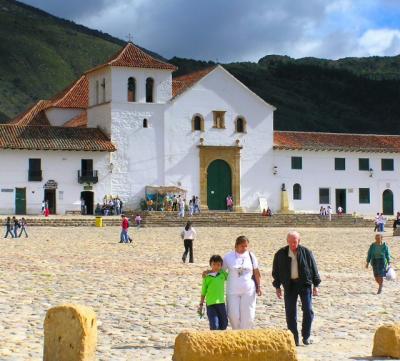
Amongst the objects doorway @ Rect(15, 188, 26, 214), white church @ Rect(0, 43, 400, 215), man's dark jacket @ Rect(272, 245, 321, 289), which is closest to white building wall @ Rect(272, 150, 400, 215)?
white church @ Rect(0, 43, 400, 215)

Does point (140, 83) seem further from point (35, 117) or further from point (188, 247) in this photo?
point (188, 247)

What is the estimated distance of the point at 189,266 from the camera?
21.7 meters

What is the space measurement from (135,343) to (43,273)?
27.9ft

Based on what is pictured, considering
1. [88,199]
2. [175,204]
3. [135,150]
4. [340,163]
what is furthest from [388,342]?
[340,163]

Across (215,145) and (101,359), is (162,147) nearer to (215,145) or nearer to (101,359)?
(215,145)

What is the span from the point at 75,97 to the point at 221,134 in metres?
11.6

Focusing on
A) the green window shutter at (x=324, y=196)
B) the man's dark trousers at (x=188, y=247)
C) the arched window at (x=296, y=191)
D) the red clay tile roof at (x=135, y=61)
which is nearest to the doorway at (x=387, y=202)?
the green window shutter at (x=324, y=196)

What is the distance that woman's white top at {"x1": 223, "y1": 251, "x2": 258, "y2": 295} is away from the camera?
10.5 meters

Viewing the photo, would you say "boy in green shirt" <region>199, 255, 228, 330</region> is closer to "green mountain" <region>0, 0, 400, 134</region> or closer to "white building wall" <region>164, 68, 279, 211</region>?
"white building wall" <region>164, 68, 279, 211</region>

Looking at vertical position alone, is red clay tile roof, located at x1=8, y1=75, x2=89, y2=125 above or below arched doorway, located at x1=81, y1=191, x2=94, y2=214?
above

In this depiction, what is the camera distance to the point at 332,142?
5747cm

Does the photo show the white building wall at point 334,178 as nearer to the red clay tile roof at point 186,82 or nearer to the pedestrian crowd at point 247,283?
the red clay tile roof at point 186,82

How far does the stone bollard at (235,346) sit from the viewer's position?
8273 millimetres

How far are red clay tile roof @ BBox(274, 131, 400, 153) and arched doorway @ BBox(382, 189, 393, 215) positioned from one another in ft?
8.57
